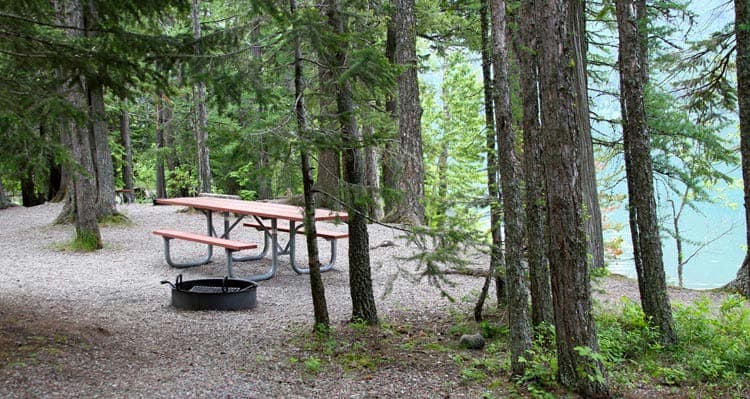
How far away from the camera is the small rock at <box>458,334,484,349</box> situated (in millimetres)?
6352

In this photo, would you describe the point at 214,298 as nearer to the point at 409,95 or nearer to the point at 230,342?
the point at 230,342

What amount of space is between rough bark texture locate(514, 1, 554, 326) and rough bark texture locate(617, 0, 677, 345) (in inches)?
49.0

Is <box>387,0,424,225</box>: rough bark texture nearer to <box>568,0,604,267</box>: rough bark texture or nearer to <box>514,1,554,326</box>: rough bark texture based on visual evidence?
<box>568,0,604,267</box>: rough bark texture

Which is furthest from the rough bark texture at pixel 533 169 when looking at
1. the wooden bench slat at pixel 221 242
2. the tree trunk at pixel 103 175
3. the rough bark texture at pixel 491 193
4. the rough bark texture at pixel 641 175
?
the tree trunk at pixel 103 175

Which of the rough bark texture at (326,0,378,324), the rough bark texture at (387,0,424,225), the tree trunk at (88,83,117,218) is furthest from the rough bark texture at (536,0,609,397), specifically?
the tree trunk at (88,83,117,218)

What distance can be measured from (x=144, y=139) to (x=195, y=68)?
932 inches

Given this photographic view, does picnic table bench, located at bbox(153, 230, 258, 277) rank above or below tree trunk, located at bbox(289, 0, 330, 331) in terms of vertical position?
below

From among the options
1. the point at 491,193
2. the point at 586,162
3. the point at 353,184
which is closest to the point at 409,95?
the point at 586,162

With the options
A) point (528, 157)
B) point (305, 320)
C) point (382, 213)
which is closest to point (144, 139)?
point (382, 213)

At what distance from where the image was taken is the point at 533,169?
18.7ft

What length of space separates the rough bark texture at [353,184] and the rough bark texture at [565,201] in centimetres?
202

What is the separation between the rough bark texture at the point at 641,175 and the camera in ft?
21.1

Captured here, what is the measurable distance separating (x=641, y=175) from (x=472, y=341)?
8.08 feet

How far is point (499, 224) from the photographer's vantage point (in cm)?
649
